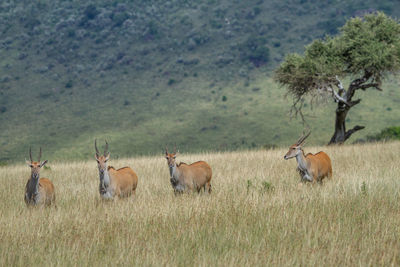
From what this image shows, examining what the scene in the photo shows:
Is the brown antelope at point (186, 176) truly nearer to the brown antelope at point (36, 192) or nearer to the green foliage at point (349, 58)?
the brown antelope at point (36, 192)

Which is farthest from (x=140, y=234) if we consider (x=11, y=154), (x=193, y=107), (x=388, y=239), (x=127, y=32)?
(x=127, y=32)

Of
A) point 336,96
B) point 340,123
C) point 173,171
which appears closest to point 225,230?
point 173,171

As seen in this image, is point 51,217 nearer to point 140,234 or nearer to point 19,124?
point 140,234

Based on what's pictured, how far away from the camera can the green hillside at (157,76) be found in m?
63.7

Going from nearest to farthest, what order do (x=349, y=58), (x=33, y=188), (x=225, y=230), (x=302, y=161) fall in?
(x=225, y=230) < (x=33, y=188) < (x=302, y=161) < (x=349, y=58)

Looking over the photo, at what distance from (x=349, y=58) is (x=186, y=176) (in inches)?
789

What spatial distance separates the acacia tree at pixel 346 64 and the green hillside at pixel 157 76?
2784cm

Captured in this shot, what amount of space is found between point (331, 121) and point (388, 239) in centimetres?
5845

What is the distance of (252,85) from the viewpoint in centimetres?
7638

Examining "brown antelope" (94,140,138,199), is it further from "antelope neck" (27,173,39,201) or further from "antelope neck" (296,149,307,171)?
"antelope neck" (296,149,307,171)

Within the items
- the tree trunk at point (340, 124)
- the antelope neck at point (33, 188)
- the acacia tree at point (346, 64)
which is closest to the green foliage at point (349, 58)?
the acacia tree at point (346, 64)

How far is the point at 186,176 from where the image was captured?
1051 centimetres

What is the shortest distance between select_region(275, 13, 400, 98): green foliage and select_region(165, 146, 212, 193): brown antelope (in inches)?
657

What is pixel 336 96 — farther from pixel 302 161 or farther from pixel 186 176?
pixel 186 176
